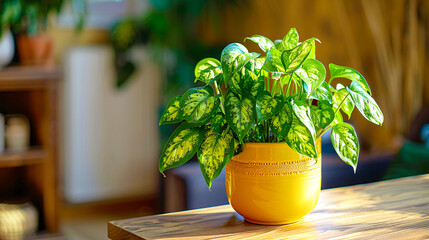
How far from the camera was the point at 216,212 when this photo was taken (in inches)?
48.3

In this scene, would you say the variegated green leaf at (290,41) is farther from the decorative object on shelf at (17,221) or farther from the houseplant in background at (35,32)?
the decorative object on shelf at (17,221)

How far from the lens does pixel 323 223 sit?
1141mm

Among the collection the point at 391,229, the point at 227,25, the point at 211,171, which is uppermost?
the point at 227,25

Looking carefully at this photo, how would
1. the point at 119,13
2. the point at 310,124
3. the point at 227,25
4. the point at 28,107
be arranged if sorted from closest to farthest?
the point at 310,124, the point at 28,107, the point at 227,25, the point at 119,13

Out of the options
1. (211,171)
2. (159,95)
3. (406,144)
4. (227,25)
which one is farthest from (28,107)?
(211,171)

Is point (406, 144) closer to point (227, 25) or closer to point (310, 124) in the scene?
point (310, 124)

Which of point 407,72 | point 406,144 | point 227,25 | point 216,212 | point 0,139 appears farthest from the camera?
point 227,25

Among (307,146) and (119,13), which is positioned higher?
(119,13)

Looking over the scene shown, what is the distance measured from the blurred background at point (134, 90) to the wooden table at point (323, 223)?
67 cm

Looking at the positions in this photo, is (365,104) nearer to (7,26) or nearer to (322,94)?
(322,94)

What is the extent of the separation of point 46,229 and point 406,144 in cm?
167

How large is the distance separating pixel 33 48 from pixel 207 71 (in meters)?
1.83

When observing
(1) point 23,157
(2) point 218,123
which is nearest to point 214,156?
(2) point 218,123

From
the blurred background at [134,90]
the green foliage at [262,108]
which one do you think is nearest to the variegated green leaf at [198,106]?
the green foliage at [262,108]
